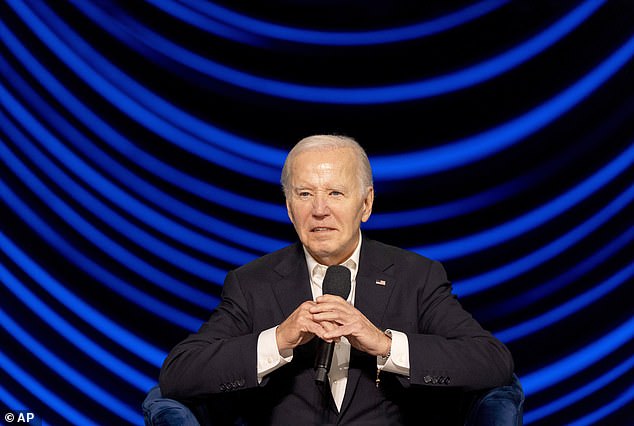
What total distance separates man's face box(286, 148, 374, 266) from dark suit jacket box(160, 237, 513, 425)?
5.9 inches

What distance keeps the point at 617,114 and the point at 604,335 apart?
0.87m

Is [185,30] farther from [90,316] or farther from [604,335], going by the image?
[604,335]

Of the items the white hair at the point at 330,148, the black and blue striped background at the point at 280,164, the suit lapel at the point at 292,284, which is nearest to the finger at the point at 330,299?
the suit lapel at the point at 292,284

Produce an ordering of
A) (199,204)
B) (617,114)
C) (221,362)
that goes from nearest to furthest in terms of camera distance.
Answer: (221,362) → (617,114) → (199,204)

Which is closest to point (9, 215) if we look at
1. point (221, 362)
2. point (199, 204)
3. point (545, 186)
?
point (199, 204)

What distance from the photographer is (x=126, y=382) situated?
3.50m

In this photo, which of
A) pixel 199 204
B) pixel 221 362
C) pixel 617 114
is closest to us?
pixel 221 362

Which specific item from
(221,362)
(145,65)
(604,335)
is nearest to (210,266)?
(145,65)

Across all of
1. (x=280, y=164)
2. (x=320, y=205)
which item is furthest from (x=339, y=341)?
(x=280, y=164)

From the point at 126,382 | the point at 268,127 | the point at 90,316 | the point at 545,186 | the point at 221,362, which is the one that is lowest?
the point at 221,362

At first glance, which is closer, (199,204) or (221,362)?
(221,362)

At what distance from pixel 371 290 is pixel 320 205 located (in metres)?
0.31

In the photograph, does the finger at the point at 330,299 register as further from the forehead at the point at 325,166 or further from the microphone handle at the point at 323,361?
the forehead at the point at 325,166

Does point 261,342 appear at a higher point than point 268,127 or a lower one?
lower
